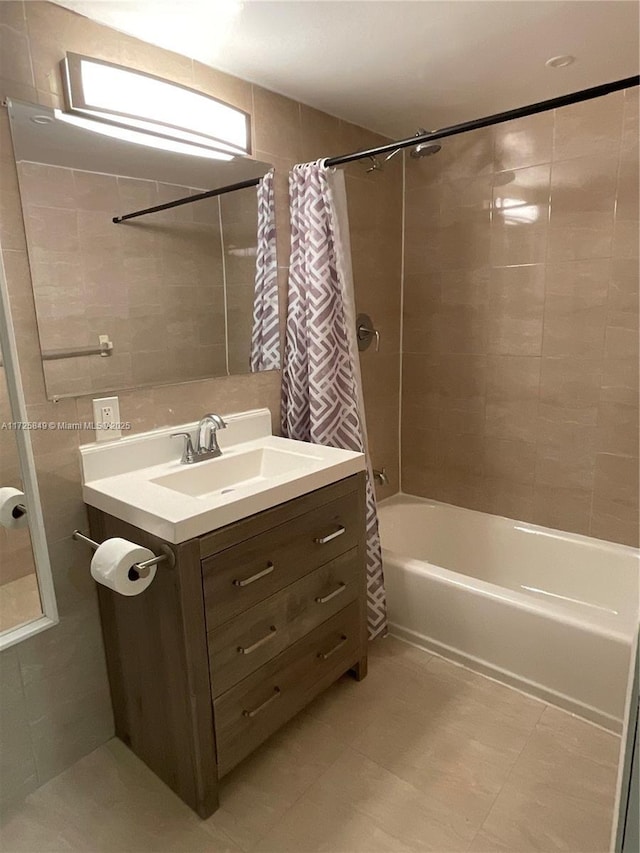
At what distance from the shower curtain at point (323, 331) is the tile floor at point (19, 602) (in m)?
1.05

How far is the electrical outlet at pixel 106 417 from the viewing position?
162 centimetres

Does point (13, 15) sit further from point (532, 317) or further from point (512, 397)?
point (512, 397)

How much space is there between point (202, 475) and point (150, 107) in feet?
3.83

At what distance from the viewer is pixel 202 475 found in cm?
178

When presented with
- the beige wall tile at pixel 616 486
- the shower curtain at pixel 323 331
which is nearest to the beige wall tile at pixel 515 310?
the beige wall tile at pixel 616 486

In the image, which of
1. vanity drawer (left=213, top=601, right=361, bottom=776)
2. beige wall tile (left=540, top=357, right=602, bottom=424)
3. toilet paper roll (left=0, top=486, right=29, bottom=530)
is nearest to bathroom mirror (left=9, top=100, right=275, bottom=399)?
toilet paper roll (left=0, top=486, right=29, bottom=530)

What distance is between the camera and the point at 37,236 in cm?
145

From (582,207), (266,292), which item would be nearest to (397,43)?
(266,292)

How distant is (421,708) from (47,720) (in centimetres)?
123

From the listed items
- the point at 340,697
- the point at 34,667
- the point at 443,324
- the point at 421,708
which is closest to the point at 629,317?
the point at 443,324

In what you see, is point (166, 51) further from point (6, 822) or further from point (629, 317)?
point (6, 822)

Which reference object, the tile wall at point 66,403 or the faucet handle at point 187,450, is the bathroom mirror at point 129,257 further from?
the faucet handle at point 187,450

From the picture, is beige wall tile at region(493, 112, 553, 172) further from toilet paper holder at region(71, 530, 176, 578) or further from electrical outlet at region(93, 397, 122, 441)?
toilet paper holder at region(71, 530, 176, 578)

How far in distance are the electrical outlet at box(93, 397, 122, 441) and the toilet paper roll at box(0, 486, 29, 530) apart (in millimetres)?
269
